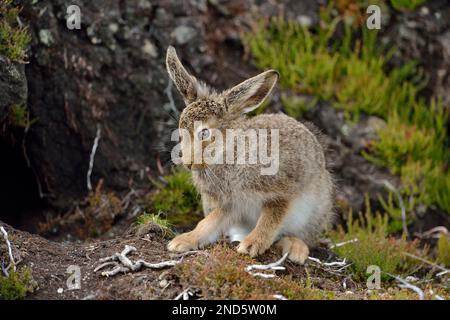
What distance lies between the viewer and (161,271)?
5.80m

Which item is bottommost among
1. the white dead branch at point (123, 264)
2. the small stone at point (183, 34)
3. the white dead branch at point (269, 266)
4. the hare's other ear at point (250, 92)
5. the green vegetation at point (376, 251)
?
the green vegetation at point (376, 251)

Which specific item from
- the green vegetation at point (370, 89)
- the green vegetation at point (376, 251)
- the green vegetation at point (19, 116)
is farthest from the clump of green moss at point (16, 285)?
the green vegetation at point (370, 89)

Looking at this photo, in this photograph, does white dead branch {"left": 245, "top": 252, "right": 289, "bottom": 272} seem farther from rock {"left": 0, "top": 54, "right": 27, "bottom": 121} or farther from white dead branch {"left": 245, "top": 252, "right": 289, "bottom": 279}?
rock {"left": 0, "top": 54, "right": 27, "bottom": 121}

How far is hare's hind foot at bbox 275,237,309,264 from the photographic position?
6.77m

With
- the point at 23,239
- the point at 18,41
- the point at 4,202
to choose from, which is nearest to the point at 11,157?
the point at 4,202

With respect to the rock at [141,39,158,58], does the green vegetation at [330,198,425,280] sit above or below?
below

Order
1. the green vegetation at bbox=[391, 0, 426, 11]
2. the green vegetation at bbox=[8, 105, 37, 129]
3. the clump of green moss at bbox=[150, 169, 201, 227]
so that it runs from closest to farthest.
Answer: the green vegetation at bbox=[8, 105, 37, 129]
the clump of green moss at bbox=[150, 169, 201, 227]
the green vegetation at bbox=[391, 0, 426, 11]

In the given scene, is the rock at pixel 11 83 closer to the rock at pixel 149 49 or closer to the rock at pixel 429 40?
the rock at pixel 149 49

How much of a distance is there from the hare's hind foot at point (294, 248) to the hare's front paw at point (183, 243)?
3.24 feet

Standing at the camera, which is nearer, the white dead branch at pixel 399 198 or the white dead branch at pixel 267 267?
the white dead branch at pixel 267 267

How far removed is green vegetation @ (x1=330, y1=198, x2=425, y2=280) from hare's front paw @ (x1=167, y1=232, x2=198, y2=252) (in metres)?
1.74

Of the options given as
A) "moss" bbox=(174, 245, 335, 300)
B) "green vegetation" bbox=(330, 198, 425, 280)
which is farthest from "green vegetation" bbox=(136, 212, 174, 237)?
"green vegetation" bbox=(330, 198, 425, 280)

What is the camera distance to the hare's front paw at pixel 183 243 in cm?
631
